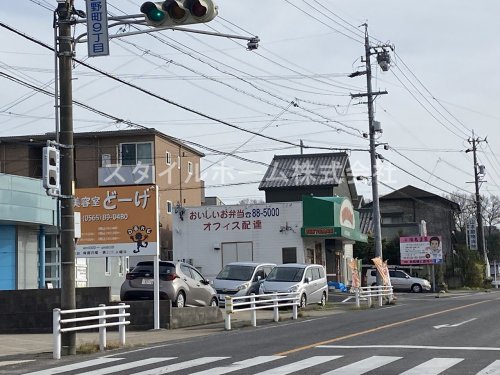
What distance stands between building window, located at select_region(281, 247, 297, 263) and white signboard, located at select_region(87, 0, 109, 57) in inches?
1212

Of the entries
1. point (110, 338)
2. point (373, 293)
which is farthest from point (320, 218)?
point (110, 338)

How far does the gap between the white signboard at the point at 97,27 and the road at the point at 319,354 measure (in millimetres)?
5566

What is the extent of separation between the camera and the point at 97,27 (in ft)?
46.4

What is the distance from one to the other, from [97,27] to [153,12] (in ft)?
8.02

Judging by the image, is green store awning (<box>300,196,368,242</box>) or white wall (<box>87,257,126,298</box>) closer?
white wall (<box>87,257,126,298</box>)

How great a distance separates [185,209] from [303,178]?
1367 centimetres

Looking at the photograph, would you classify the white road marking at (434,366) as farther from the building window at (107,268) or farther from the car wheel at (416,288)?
the car wheel at (416,288)

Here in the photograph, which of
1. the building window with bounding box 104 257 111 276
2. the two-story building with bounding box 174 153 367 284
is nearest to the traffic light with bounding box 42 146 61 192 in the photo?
the building window with bounding box 104 257 111 276

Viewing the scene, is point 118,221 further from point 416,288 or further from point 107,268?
point 416,288

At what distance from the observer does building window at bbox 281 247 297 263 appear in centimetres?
4391

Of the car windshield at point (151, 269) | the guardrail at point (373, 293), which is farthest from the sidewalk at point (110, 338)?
the guardrail at point (373, 293)

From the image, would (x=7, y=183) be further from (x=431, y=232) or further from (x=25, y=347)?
(x=431, y=232)

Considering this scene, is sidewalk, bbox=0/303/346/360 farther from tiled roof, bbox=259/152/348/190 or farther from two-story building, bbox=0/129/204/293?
tiled roof, bbox=259/152/348/190

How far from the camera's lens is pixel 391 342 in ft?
49.7
